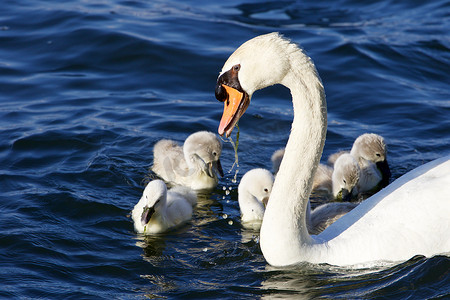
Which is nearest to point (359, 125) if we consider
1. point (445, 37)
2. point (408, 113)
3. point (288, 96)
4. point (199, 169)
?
point (408, 113)

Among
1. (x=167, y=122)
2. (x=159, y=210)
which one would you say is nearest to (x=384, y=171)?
(x=159, y=210)

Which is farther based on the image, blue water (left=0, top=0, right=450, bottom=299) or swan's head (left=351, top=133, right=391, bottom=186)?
swan's head (left=351, top=133, right=391, bottom=186)

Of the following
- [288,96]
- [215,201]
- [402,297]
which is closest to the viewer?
[402,297]

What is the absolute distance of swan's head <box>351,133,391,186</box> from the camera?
923cm

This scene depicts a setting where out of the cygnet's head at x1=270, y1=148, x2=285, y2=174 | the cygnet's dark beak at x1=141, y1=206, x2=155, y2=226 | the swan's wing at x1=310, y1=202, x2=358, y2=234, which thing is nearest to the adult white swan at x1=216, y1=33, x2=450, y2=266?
the swan's wing at x1=310, y1=202, x2=358, y2=234

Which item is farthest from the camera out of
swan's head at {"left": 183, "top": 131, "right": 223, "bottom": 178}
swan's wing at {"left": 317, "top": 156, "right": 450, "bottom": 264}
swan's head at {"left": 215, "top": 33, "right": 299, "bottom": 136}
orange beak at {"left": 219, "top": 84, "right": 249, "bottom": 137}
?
swan's head at {"left": 183, "top": 131, "right": 223, "bottom": 178}

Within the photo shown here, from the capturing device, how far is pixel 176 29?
1484 centimetres

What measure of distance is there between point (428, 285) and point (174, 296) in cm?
211

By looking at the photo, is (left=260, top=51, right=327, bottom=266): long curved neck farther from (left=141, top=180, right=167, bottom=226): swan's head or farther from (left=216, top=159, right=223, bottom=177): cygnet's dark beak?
(left=216, top=159, right=223, bottom=177): cygnet's dark beak

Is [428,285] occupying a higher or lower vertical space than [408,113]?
lower

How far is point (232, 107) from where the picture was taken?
6102 millimetres

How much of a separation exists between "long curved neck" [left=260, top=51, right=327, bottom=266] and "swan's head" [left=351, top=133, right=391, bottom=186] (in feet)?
10.0

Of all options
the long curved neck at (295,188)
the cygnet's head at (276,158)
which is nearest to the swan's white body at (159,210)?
the cygnet's head at (276,158)

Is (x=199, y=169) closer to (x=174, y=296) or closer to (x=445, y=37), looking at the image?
(x=174, y=296)
